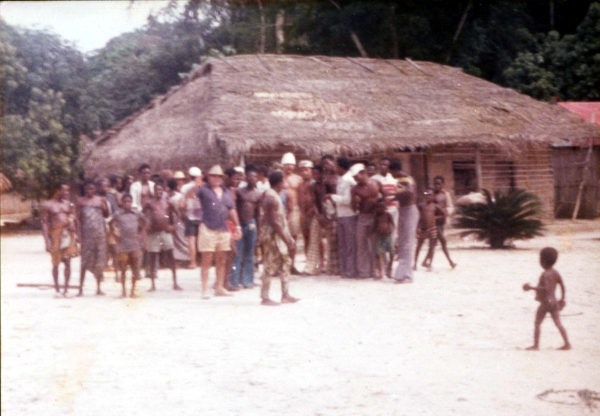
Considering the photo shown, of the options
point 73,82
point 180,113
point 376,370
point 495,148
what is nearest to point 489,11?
point 376,370

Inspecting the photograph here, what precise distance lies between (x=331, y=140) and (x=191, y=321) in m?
8.40

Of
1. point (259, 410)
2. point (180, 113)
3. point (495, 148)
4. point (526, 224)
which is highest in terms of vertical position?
point (180, 113)

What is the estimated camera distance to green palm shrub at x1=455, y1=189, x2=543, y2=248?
9.59m

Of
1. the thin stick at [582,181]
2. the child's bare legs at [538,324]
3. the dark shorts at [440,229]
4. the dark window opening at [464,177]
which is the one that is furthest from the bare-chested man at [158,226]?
the dark window opening at [464,177]

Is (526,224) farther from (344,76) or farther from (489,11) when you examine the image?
(344,76)

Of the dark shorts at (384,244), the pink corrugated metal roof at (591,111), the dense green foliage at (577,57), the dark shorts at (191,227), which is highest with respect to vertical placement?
the dense green foliage at (577,57)

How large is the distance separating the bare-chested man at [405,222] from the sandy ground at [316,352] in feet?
1.60

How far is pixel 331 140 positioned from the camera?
15.3 meters

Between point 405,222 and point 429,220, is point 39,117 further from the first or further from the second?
point 405,222

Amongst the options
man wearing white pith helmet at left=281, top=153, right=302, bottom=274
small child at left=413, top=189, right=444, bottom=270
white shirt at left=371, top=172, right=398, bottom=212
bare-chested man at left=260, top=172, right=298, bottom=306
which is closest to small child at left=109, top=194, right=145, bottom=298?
bare-chested man at left=260, top=172, right=298, bottom=306

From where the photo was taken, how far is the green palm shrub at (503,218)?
31.5ft

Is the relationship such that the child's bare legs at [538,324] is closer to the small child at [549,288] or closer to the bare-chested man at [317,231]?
the small child at [549,288]

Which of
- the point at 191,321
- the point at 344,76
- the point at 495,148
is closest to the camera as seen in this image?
the point at 191,321

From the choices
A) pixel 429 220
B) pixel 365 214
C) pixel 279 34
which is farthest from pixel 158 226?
pixel 279 34
